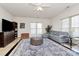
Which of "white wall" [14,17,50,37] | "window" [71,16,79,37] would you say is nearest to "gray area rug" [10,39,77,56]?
"window" [71,16,79,37]

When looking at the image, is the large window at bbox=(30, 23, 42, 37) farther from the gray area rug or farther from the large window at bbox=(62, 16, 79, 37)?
the gray area rug

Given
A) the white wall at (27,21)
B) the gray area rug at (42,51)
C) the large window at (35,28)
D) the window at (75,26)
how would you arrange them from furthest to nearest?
the white wall at (27,21) → the large window at (35,28) → the window at (75,26) → the gray area rug at (42,51)

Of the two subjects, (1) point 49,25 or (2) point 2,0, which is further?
(1) point 49,25

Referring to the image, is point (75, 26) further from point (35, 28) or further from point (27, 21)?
point (27, 21)

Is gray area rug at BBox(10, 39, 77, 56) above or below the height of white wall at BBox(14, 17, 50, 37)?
below

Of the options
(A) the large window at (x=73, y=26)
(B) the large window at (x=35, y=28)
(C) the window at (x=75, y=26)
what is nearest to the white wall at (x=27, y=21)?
(B) the large window at (x=35, y=28)

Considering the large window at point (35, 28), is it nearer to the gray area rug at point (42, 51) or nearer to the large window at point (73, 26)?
the large window at point (73, 26)

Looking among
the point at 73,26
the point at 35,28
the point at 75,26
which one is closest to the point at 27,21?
the point at 35,28

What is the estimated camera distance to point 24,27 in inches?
413

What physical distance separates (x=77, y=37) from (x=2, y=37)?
3.80 metres

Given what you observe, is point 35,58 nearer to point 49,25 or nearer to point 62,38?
point 62,38

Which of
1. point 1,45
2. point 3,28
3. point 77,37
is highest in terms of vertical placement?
point 3,28

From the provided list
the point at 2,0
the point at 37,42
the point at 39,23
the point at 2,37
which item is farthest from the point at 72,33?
the point at 2,0

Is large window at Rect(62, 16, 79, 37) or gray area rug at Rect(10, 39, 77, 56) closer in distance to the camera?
gray area rug at Rect(10, 39, 77, 56)
